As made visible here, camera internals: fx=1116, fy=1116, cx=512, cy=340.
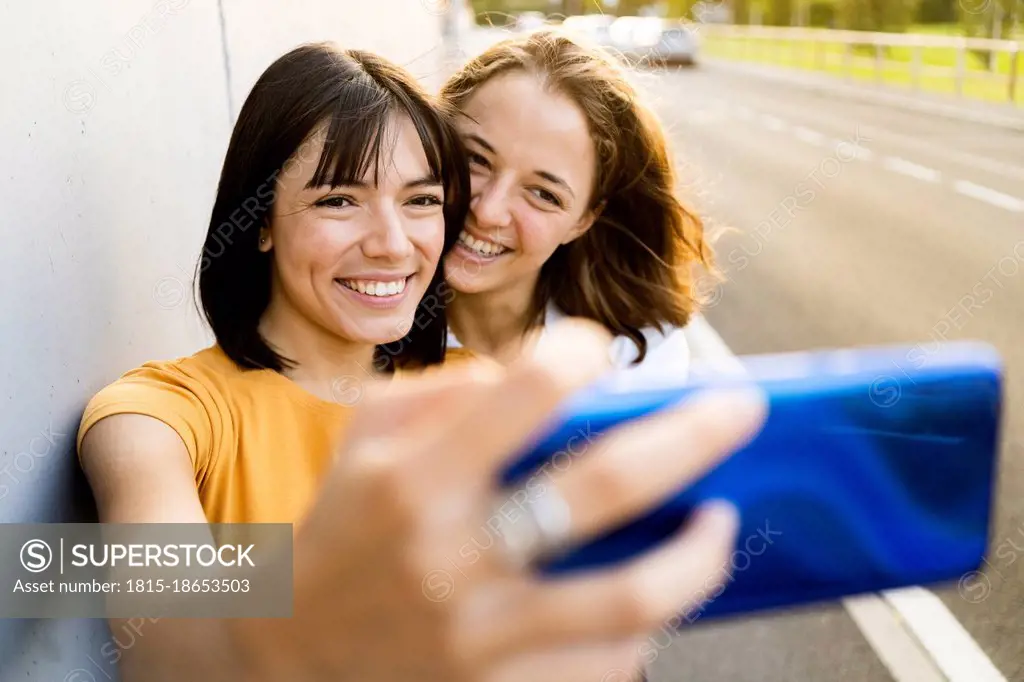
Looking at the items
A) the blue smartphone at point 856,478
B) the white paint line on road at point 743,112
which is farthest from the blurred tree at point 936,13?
the blue smartphone at point 856,478

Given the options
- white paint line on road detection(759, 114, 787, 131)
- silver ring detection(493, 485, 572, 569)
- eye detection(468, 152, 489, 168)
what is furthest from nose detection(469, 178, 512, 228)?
white paint line on road detection(759, 114, 787, 131)

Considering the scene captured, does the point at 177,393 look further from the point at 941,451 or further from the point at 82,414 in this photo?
the point at 941,451

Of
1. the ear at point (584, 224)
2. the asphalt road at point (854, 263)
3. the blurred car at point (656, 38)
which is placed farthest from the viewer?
the blurred car at point (656, 38)

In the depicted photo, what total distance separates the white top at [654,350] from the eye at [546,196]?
10.8 inches

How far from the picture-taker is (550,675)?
47 centimetres

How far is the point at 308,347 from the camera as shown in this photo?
181 centimetres

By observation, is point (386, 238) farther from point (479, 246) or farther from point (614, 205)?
point (614, 205)

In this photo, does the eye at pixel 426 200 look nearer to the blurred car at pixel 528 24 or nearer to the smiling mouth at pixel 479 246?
the smiling mouth at pixel 479 246

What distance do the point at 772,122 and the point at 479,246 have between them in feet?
50.4

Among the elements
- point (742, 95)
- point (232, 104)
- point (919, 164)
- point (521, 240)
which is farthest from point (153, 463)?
point (742, 95)

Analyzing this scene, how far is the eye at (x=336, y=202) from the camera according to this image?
→ 1704mm

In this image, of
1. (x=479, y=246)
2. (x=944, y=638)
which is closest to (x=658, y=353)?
(x=479, y=246)

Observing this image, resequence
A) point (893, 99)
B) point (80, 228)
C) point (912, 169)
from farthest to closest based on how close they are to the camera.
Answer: point (893, 99) < point (912, 169) < point (80, 228)

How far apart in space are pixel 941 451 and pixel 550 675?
27cm
